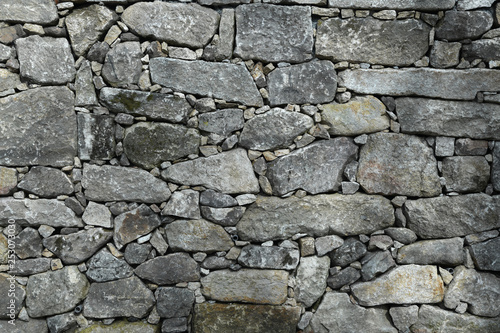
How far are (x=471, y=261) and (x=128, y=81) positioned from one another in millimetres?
2845

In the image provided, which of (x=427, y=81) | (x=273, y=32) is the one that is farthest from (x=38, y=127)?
(x=427, y=81)

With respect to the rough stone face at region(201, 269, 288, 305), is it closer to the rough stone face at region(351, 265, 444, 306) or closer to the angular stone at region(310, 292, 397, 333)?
the angular stone at region(310, 292, 397, 333)

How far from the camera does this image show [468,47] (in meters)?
2.80

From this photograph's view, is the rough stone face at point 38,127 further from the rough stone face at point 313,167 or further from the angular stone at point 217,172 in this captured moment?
the rough stone face at point 313,167

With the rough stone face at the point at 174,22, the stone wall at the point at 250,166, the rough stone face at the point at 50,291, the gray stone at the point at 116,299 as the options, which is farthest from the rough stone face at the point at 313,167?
the rough stone face at the point at 50,291

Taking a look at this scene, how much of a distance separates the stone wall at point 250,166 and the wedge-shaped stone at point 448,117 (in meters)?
0.01

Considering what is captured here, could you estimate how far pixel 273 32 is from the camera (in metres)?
2.74

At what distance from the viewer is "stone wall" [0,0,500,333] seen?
2.70m

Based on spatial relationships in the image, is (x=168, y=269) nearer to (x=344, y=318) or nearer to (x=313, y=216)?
(x=313, y=216)

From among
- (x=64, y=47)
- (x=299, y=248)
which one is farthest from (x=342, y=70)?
(x=64, y=47)

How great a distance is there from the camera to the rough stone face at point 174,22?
106 inches

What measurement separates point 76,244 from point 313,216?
1.72 m

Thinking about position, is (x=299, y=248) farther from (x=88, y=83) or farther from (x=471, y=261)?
(x=88, y=83)

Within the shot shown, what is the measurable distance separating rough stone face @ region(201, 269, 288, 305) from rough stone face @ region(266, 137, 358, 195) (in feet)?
2.01
